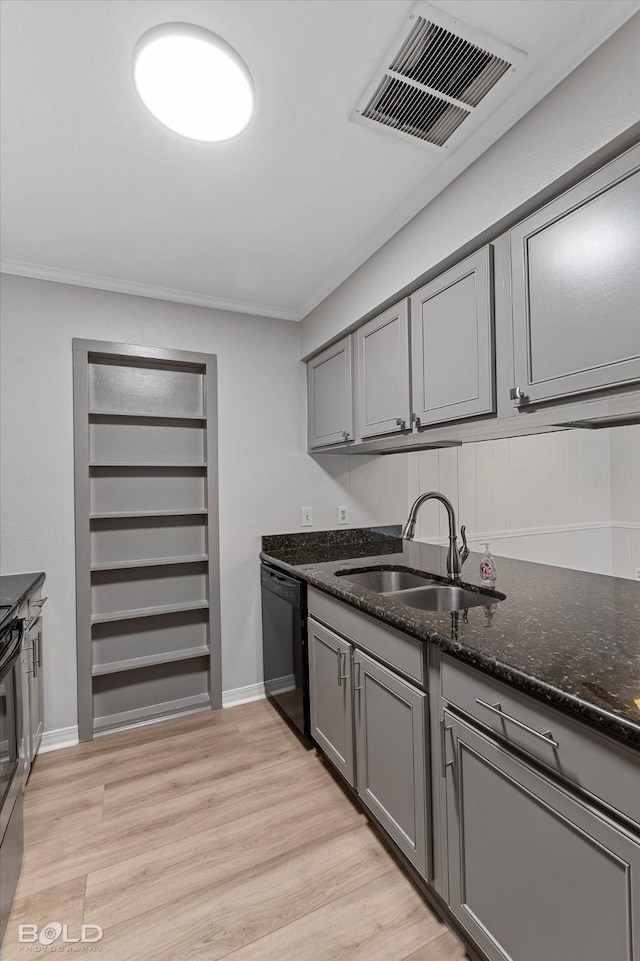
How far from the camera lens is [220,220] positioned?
6.43ft

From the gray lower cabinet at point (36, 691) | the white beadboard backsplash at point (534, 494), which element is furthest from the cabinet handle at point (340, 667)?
the white beadboard backsplash at point (534, 494)

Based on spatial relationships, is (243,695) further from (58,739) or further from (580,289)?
(580,289)

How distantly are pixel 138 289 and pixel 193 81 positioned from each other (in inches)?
59.0

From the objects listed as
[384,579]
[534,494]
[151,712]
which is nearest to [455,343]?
[384,579]

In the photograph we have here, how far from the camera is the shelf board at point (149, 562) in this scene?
8.41 ft

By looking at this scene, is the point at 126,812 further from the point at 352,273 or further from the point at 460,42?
the point at 460,42

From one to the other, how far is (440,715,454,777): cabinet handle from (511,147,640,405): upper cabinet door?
1.00 m

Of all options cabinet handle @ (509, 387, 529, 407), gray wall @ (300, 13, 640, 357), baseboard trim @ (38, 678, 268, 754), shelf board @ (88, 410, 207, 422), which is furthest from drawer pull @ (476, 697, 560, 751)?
shelf board @ (88, 410, 207, 422)

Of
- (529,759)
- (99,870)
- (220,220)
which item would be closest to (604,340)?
(529,759)

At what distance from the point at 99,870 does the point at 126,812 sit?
305 millimetres

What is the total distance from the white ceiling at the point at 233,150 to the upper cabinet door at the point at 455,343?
1.15 ft

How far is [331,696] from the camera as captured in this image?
6.62 ft

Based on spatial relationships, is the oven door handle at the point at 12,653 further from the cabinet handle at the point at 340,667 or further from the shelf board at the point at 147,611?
the cabinet handle at the point at 340,667

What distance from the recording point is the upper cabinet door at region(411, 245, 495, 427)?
1.58 m
